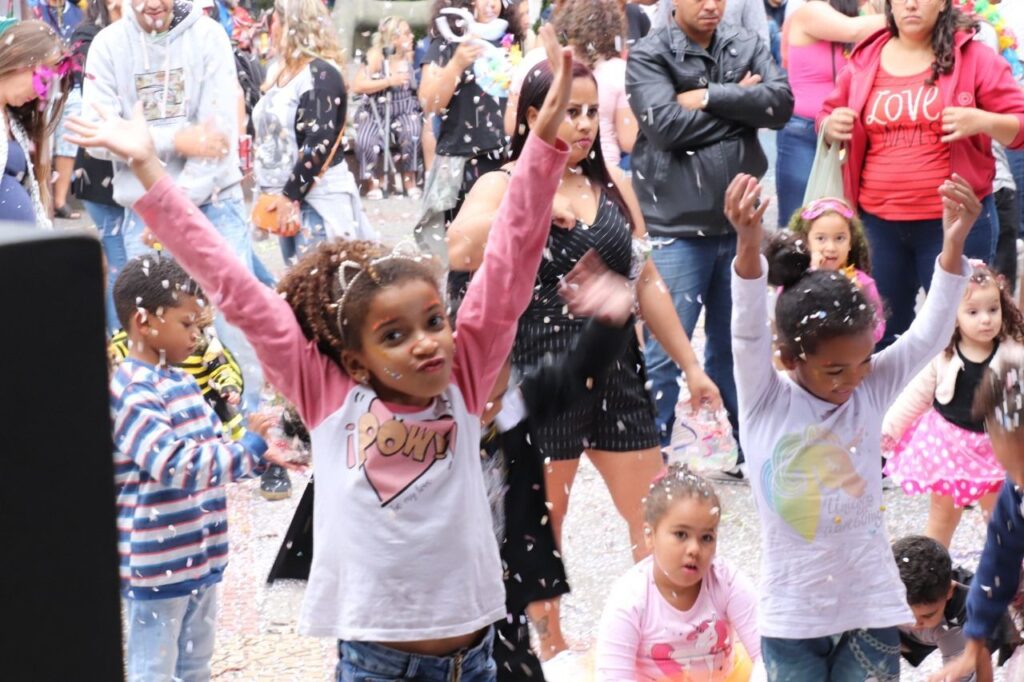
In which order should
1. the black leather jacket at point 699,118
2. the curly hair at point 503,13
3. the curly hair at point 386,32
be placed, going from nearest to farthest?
the black leather jacket at point 699,118 → the curly hair at point 503,13 → the curly hair at point 386,32

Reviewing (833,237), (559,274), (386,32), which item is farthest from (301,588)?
(386,32)

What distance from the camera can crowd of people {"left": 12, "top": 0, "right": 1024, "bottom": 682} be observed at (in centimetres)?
265

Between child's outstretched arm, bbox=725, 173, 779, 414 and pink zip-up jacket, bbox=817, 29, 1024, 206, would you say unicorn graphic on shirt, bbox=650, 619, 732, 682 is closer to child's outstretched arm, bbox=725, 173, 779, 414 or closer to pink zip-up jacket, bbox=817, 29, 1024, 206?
child's outstretched arm, bbox=725, 173, 779, 414

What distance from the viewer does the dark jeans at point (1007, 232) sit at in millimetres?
7172

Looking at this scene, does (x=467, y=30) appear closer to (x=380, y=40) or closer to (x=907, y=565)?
(x=907, y=565)

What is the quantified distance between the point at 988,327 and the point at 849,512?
4.96 feet

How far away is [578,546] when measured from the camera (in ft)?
16.4

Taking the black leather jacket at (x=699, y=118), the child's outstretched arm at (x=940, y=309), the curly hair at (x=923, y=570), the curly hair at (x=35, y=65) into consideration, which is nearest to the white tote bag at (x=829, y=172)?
the black leather jacket at (x=699, y=118)

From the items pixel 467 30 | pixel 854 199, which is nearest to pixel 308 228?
pixel 467 30

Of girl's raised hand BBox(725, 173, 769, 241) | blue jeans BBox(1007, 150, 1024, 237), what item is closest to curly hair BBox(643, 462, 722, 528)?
girl's raised hand BBox(725, 173, 769, 241)

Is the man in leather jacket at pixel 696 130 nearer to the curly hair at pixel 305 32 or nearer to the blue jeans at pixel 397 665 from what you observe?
the curly hair at pixel 305 32

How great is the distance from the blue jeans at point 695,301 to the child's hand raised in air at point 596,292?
4.01 ft

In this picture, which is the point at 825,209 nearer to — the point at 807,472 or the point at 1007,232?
the point at 807,472

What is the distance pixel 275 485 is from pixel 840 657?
Answer: 2.86 m
